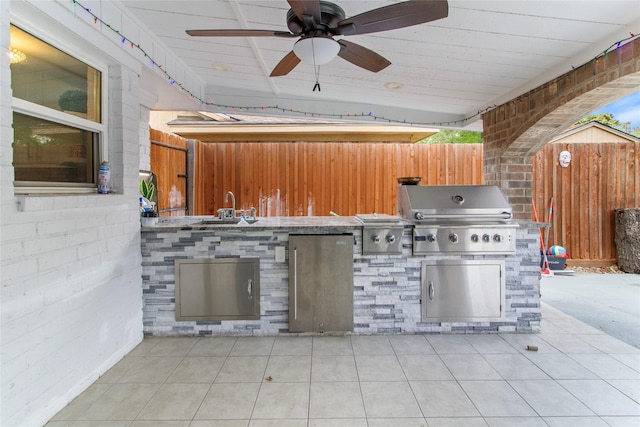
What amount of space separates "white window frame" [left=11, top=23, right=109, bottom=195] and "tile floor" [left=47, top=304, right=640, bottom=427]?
53.1 inches

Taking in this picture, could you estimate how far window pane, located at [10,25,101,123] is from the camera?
2.04 m

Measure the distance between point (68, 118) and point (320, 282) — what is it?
89.6 inches

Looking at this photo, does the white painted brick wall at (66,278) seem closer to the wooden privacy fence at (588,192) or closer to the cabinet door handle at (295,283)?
the cabinet door handle at (295,283)

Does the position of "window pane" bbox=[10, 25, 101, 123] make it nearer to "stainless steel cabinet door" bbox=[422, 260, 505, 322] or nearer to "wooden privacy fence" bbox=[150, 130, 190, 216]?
"wooden privacy fence" bbox=[150, 130, 190, 216]

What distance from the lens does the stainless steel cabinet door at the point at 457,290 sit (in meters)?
3.28

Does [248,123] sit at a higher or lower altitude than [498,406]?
higher

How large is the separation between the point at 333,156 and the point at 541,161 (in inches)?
139

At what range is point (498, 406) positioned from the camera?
2170 mm

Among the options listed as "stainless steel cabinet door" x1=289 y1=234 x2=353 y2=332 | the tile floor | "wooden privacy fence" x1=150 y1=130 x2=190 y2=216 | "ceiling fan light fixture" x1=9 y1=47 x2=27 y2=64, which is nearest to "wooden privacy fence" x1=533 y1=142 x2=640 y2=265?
the tile floor

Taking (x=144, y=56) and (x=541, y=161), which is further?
(x=541, y=161)

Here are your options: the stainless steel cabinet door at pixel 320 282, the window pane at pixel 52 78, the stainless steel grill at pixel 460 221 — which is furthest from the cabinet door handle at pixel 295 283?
the window pane at pixel 52 78

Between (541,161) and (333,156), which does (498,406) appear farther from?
(541,161)

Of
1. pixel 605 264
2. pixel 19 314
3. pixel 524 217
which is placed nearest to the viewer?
pixel 19 314

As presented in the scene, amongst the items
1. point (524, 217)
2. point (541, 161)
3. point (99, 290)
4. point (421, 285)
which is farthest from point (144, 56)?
point (541, 161)
